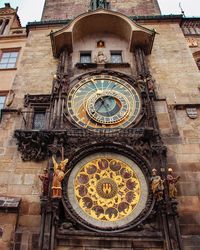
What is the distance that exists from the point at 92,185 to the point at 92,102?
9.17 ft

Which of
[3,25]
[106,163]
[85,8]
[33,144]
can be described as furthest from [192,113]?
[3,25]

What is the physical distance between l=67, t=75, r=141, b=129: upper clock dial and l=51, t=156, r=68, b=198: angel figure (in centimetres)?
187

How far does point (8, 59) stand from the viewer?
12.2m

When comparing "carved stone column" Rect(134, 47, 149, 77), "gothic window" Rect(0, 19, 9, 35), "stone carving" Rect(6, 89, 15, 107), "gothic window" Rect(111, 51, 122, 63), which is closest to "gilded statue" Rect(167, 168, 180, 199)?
"carved stone column" Rect(134, 47, 149, 77)

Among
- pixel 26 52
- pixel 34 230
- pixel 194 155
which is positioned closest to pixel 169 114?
pixel 194 155

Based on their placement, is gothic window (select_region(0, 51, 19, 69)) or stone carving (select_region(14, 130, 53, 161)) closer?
stone carving (select_region(14, 130, 53, 161))

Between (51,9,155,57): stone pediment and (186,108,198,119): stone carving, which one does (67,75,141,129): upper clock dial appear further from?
(51,9,155,57): stone pediment

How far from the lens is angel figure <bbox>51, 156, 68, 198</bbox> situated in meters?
7.22

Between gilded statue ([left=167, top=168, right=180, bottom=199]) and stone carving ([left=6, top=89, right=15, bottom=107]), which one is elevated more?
stone carving ([left=6, top=89, right=15, bottom=107])

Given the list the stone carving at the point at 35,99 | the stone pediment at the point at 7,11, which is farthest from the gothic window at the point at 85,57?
the stone pediment at the point at 7,11

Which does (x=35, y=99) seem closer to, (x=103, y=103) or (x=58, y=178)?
(x=103, y=103)

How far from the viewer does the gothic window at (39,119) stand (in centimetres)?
960

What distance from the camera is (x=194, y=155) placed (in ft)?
28.5

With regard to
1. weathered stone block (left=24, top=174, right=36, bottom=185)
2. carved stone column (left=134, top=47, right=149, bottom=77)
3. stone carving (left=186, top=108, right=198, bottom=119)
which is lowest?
weathered stone block (left=24, top=174, right=36, bottom=185)
